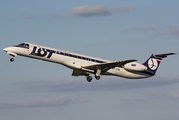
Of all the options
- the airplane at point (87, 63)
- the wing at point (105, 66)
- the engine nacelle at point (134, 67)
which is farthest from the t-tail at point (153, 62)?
the wing at point (105, 66)

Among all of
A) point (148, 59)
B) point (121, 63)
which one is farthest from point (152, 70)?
point (121, 63)

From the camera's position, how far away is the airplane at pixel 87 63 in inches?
1394

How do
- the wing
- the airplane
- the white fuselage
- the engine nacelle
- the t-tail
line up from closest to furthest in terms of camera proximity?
the white fuselage
the airplane
the wing
the engine nacelle
the t-tail

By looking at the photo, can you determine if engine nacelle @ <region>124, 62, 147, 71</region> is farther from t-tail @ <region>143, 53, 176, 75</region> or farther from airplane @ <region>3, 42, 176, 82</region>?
t-tail @ <region>143, 53, 176, 75</region>

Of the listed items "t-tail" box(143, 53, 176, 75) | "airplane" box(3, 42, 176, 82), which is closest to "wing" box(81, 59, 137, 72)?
"airplane" box(3, 42, 176, 82)

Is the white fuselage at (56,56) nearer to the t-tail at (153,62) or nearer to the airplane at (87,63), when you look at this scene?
the airplane at (87,63)

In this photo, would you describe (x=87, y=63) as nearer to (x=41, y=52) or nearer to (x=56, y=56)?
(x=56, y=56)

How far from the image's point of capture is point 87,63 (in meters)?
37.6

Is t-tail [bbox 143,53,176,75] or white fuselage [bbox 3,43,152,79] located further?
t-tail [bbox 143,53,176,75]

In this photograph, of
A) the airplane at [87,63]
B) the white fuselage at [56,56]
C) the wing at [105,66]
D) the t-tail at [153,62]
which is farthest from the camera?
the t-tail at [153,62]

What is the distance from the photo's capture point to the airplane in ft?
116

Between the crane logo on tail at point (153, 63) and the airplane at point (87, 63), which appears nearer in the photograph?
the airplane at point (87, 63)

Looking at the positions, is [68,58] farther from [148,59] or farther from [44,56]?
[148,59]

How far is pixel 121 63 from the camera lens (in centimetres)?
3641
